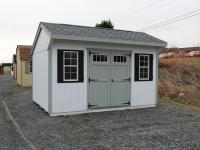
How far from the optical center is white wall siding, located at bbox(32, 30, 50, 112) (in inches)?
405

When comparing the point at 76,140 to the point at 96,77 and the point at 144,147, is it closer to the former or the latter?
the point at 144,147

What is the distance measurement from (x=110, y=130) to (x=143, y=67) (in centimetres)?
483

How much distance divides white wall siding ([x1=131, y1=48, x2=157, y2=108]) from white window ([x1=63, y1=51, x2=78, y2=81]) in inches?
109

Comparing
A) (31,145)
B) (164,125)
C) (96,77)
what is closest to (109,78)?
(96,77)

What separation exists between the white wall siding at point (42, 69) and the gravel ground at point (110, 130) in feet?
2.41

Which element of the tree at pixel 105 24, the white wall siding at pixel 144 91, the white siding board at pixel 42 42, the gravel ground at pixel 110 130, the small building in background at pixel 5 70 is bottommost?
the gravel ground at pixel 110 130

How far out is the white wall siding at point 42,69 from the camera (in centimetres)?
1030

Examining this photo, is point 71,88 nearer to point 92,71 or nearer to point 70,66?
point 70,66

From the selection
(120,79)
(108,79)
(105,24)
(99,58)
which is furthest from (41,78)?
(105,24)

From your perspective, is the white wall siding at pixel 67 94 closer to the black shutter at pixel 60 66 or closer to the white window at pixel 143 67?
the black shutter at pixel 60 66

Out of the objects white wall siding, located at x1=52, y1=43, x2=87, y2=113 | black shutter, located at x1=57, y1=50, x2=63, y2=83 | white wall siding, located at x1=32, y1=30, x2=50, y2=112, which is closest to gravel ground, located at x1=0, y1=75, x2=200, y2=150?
white wall siding, located at x1=52, y1=43, x2=87, y2=113

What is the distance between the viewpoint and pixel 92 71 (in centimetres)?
1051

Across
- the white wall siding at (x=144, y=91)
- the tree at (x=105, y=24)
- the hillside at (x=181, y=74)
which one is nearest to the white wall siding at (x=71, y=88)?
the white wall siding at (x=144, y=91)

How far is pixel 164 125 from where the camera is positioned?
27.7 feet
